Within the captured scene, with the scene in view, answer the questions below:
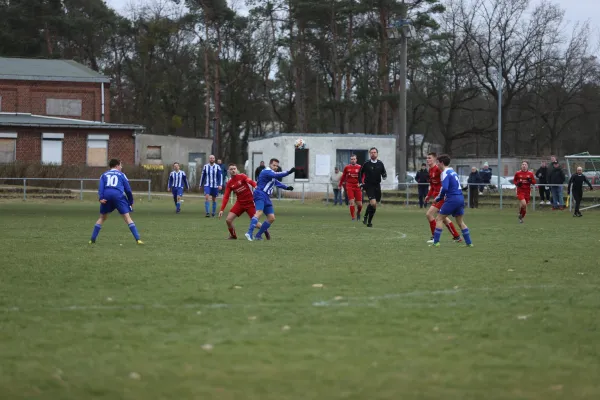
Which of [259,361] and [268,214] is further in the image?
[268,214]

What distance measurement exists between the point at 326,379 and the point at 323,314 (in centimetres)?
255

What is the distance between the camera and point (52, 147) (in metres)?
56.5

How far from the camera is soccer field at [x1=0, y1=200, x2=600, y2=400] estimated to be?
6.00 m

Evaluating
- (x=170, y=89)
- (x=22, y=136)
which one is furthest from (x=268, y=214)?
(x=170, y=89)

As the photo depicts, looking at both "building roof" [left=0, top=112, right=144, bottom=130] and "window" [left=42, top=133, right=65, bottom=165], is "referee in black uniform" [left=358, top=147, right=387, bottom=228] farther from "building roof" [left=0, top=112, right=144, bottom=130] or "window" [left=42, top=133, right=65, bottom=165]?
"window" [left=42, top=133, right=65, bottom=165]

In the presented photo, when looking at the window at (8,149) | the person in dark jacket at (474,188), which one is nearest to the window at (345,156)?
the person in dark jacket at (474,188)

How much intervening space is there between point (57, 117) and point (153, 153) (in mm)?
6772

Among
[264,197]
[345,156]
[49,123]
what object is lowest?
[264,197]

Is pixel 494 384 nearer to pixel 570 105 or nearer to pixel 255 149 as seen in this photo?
pixel 255 149

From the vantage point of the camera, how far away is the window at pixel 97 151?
188ft

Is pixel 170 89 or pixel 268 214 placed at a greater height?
pixel 170 89

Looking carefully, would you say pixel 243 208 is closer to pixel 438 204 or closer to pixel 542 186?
pixel 438 204

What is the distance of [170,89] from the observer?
73.5 meters

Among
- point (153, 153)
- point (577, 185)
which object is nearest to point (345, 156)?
point (153, 153)
